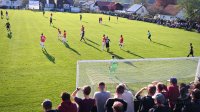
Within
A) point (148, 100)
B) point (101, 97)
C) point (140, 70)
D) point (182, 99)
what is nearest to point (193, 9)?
point (140, 70)

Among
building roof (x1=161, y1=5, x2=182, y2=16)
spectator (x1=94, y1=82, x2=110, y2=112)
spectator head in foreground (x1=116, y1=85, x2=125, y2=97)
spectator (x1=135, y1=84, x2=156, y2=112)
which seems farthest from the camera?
building roof (x1=161, y1=5, x2=182, y2=16)

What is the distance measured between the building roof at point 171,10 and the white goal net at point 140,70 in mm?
81322

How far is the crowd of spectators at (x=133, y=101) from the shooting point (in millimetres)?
8227

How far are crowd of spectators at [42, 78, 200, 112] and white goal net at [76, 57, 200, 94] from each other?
4794 mm

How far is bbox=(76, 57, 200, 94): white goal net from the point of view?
15742mm

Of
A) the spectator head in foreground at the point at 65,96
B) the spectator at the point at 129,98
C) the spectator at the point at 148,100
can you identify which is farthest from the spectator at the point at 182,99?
the spectator head in foreground at the point at 65,96

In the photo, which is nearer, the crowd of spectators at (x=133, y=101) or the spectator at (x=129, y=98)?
the crowd of spectators at (x=133, y=101)

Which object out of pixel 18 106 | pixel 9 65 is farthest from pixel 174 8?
pixel 18 106

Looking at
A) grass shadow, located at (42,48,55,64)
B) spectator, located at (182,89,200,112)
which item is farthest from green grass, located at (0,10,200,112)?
spectator, located at (182,89,200,112)

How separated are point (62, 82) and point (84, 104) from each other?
9.66 metres

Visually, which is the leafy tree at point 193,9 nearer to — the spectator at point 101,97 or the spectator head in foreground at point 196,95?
the spectator at point 101,97

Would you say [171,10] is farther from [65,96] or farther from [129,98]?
[65,96]

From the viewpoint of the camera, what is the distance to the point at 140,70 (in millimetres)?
16969

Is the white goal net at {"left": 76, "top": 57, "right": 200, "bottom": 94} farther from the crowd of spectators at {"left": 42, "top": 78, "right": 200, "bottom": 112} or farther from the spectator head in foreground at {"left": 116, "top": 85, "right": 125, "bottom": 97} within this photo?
the spectator head in foreground at {"left": 116, "top": 85, "right": 125, "bottom": 97}
